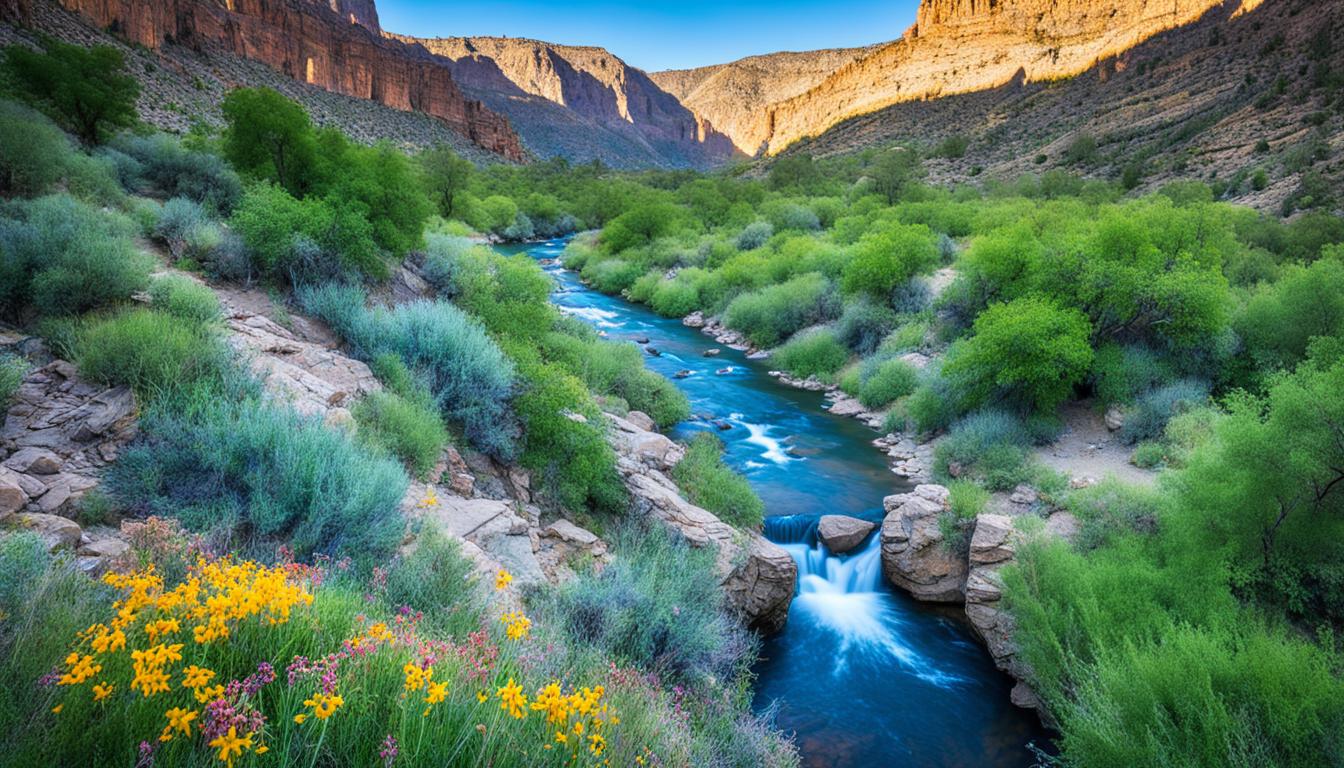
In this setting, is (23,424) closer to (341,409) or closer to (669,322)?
(341,409)

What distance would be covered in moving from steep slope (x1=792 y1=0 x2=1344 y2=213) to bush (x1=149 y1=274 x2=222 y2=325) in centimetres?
3361

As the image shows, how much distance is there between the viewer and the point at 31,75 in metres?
16.7

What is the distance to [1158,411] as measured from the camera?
538 inches

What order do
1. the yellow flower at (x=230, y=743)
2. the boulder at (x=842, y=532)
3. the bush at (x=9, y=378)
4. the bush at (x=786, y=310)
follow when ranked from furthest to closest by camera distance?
the bush at (x=786, y=310) < the boulder at (x=842, y=532) < the bush at (x=9, y=378) < the yellow flower at (x=230, y=743)

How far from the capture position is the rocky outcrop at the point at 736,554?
9.21 m

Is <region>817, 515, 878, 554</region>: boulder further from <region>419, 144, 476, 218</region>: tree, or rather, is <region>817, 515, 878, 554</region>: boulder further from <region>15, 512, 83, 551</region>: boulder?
<region>419, 144, 476, 218</region>: tree

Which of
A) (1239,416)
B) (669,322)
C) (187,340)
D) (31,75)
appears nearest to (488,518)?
(187,340)

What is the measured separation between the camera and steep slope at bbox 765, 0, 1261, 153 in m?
68.4

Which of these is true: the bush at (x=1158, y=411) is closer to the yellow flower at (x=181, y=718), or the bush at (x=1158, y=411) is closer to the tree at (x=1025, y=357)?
the tree at (x=1025, y=357)

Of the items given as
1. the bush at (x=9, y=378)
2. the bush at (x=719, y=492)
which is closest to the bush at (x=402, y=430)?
the bush at (x=9, y=378)

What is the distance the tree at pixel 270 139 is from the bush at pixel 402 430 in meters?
9.51

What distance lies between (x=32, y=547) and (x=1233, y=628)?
10640mm

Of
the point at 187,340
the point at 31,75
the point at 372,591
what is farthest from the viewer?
the point at 31,75

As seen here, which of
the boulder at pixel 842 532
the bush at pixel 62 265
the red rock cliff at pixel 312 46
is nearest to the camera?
the bush at pixel 62 265
